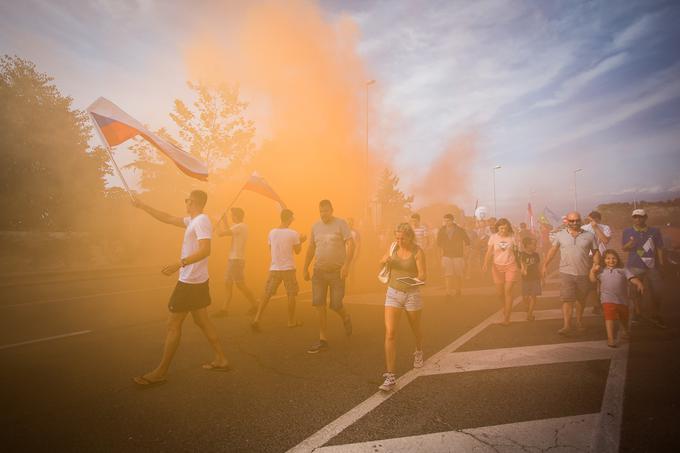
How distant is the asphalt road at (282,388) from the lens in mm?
2861

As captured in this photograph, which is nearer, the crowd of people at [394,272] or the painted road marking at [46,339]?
the crowd of people at [394,272]

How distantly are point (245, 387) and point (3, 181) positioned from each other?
768 inches

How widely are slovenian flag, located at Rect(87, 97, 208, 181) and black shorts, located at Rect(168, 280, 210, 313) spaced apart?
6.96 feet

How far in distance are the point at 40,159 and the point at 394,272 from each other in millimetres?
20654

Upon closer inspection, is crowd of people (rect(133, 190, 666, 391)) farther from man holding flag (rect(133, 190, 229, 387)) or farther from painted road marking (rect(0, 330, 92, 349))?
painted road marking (rect(0, 330, 92, 349))

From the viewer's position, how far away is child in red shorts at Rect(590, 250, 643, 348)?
5156mm

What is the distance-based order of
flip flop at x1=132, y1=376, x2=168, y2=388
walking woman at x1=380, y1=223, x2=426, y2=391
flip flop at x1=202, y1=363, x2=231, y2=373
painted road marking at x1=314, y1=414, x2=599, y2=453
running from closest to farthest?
painted road marking at x1=314, y1=414, x2=599, y2=453 → flip flop at x1=132, y1=376, x2=168, y2=388 → walking woman at x1=380, y1=223, x2=426, y2=391 → flip flop at x1=202, y1=363, x2=231, y2=373

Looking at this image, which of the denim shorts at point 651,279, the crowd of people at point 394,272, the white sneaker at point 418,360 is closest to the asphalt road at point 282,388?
the white sneaker at point 418,360

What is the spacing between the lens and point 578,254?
18.9 feet

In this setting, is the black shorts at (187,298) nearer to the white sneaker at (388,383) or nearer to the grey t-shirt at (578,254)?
the white sneaker at (388,383)

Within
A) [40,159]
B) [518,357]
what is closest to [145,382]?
[518,357]

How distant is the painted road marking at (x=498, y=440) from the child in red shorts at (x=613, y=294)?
281 cm

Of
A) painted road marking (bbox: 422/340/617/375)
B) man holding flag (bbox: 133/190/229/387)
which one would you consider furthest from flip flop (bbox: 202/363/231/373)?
painted road marking (bbox: 422/340/617/375)

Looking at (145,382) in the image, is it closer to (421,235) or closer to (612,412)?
(612,412)
